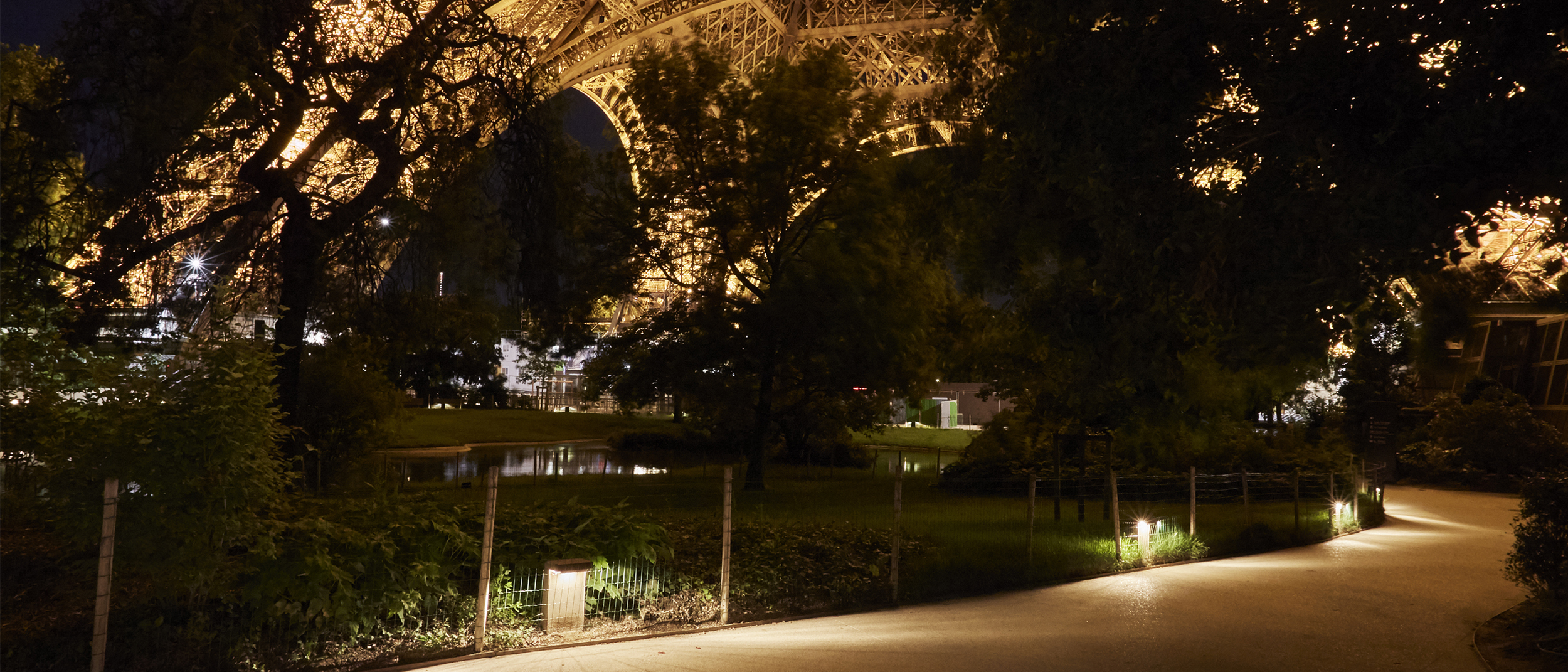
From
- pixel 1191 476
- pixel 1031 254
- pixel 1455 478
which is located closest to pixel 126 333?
pixel 1031 254

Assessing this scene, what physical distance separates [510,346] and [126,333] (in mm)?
64174

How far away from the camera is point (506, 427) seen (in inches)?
1716

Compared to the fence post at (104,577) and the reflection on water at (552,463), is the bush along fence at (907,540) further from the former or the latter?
the reflection on water at (552,463)

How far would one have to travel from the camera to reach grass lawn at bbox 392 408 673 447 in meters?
37.6

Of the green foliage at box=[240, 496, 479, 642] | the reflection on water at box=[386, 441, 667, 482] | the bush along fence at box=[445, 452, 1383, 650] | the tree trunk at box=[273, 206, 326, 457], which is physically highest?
the tree trunk at box=[273, 206, 326, 457]

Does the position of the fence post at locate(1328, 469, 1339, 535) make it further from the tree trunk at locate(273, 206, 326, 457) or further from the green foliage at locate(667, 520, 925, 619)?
the tree trunk at locate(273, 206, 326, 457)

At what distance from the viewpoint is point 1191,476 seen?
14.7 m

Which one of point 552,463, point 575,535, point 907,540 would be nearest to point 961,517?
point 907,540

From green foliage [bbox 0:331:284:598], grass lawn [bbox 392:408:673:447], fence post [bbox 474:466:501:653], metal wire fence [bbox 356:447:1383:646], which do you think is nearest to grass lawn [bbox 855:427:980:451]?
grass lawn [bbox 392:408:673:447]

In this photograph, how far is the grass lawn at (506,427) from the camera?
37.6 metres

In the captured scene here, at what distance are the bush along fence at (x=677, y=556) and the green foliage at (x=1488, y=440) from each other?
1673cm

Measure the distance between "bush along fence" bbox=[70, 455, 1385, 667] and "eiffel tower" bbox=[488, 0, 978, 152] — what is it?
1664cm

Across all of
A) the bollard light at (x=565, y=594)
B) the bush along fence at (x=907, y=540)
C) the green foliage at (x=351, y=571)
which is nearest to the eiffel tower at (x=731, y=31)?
the bush along fence at (x=907, y=540)

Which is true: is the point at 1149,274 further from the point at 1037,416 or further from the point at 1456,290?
the point at 1037,416
